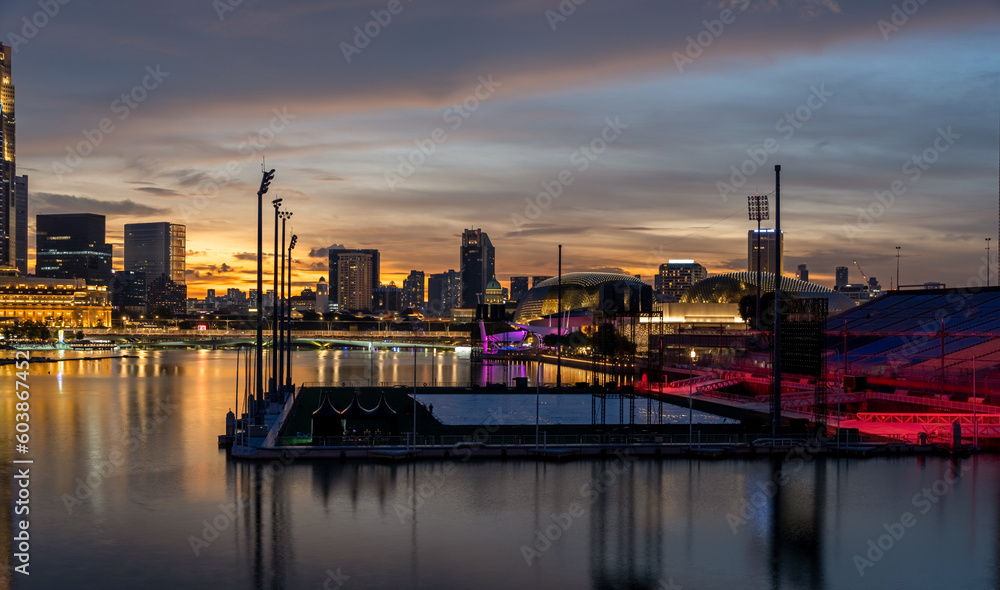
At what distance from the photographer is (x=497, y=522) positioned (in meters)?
32.4

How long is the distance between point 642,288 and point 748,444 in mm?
15893

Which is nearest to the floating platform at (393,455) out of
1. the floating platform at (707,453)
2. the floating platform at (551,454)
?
the floating platform at (551,454)

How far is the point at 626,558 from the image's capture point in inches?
1101

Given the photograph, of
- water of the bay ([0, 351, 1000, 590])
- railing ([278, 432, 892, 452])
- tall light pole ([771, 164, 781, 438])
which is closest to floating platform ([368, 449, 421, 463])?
railing ([278, 432, 892, 452])

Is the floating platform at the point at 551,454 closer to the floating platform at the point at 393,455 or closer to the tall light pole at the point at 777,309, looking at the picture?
the floating platform at the point at 393,455

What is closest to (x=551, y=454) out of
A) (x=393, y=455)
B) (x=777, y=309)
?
(x=393, y=455)

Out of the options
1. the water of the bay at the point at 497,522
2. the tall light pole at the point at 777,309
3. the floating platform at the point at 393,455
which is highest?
the tall light pole at the point at 777,309

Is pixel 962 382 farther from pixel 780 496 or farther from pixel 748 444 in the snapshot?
pixel 780 496

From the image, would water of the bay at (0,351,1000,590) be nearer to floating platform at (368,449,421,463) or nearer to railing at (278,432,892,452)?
floating platform at (368,449,421,463)

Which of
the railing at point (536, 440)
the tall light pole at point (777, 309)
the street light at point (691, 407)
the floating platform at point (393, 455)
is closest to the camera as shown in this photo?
the floating platform at point (393, 455)

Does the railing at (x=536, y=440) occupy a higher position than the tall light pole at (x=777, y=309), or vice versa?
the tall light pole at (x=777, y=309)

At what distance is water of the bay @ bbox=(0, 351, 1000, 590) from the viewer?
26328 mm

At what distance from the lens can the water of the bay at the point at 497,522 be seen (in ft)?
86.4

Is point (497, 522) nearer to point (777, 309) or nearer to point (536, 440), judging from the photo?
point (536, 440)
